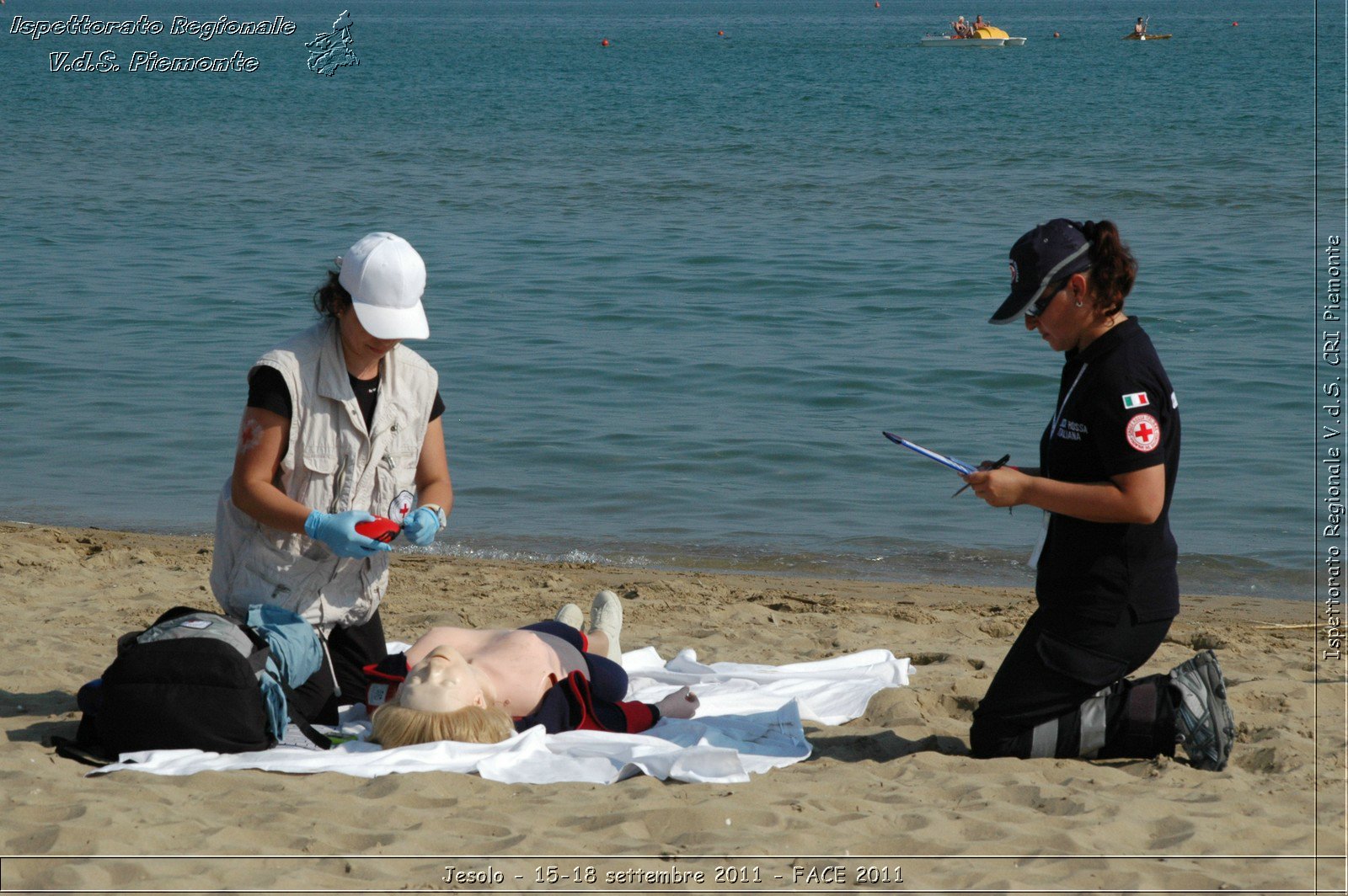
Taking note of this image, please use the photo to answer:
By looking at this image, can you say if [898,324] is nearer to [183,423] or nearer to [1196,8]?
[183,423]

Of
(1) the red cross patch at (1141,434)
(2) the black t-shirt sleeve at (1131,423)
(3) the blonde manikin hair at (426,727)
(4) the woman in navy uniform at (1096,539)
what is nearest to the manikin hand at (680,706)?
(3) the blonde manikin hair at (426,727)

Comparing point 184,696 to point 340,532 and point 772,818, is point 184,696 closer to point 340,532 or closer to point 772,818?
point 340,532

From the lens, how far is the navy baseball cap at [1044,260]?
4.17 metres

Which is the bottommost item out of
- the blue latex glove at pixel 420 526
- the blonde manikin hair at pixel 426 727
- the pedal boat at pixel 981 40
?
the blonde manikin hair at pixel 426 727

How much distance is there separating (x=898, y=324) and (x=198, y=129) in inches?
973

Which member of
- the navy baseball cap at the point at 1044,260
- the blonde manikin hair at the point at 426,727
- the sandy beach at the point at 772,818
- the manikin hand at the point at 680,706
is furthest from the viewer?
the manikin hand at the point at 680,706

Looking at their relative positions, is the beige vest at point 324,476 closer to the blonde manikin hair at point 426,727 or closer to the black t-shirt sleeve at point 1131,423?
the blonde manikin hair at point 426,727

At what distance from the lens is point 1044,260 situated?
13.7ft

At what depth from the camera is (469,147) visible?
29484 mm

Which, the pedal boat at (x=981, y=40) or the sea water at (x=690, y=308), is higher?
the pedal boat at (x=981, y=40)

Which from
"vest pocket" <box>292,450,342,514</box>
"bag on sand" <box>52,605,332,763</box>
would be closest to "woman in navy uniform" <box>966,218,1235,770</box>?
"vest pocket" <box>292,450,342,514</box>

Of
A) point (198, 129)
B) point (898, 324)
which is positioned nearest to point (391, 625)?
point (898, 324)

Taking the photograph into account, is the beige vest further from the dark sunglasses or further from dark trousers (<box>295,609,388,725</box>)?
the dark sunglasses

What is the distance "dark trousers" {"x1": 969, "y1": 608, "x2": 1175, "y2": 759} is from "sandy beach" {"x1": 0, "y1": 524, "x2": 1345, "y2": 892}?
0.09 m
